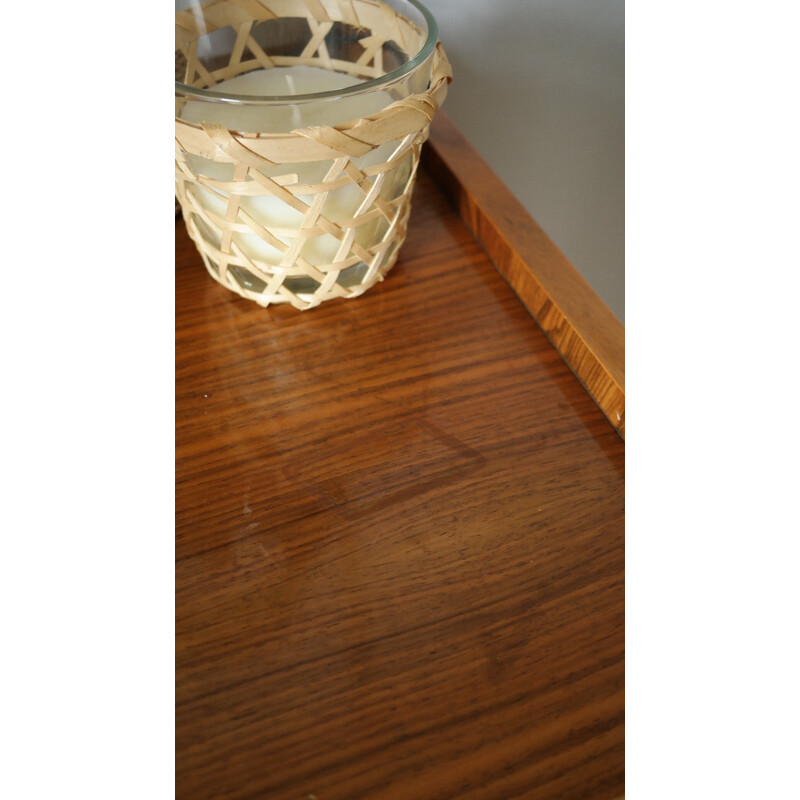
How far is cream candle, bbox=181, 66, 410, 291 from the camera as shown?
42 cm

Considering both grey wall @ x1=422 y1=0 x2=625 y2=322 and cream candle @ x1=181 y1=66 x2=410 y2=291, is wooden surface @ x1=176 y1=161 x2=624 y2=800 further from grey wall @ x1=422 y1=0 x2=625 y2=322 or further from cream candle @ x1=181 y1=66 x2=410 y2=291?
grey wall @ x1=422 y1=0 x2=625 y2=322

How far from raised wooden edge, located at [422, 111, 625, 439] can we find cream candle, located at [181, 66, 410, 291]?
9 centimetres

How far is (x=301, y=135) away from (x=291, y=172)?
4 centimetres

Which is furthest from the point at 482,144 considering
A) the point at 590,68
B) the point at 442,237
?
the point at 442,237

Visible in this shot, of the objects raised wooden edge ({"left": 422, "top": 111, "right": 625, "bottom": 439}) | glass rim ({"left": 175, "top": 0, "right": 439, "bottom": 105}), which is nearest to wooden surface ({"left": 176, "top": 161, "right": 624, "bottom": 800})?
raised wooden edge ({"left": 422, "top": 111, "right": 625, "bottom": 439})

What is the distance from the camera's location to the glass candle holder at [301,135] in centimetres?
40

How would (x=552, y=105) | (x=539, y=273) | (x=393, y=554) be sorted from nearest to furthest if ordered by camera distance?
(x=393, y=554), (x=539, y=273), (x=552, y=105)

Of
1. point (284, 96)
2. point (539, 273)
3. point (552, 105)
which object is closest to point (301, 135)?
point (284, 96)

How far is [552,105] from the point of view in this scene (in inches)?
32.0

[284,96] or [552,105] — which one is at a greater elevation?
[284,96]

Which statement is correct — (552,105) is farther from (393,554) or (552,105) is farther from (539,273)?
(393,554)

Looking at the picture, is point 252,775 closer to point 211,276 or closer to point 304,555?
point 304,555

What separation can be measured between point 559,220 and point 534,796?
2.23ft

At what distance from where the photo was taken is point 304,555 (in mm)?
382
